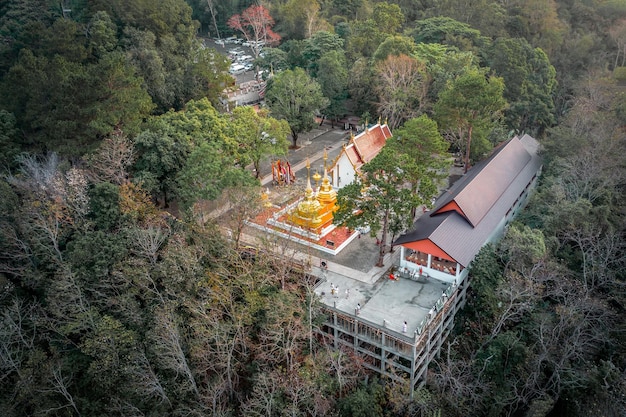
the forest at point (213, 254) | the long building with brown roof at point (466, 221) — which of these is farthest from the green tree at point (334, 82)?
the long building with brown roof at point (466, 221)

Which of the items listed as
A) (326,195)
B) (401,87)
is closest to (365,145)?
(326,195)

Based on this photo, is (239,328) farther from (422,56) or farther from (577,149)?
(422,56)

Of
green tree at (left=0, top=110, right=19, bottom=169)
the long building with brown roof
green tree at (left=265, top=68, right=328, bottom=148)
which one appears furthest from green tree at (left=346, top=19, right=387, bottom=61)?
green tree at (left=0, top=110, right=19, bottom=169)

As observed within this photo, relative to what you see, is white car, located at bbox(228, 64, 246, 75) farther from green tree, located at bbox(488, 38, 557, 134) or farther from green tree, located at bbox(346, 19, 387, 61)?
green tree, located at bbox(488, 38, 557, 134)

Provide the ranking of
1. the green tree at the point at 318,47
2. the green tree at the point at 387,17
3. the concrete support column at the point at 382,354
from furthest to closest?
the green tree at the point at 387,17
the green tree at the point at 318,47
the concrete support column at the point at 382,354

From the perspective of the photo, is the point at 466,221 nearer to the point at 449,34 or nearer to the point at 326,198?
the point at 326,198

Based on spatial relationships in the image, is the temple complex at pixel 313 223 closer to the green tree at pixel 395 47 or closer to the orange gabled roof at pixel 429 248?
the orange gabled roof at pixel 429 248

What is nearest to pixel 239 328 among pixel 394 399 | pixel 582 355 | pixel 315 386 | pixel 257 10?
pixel 315 386
